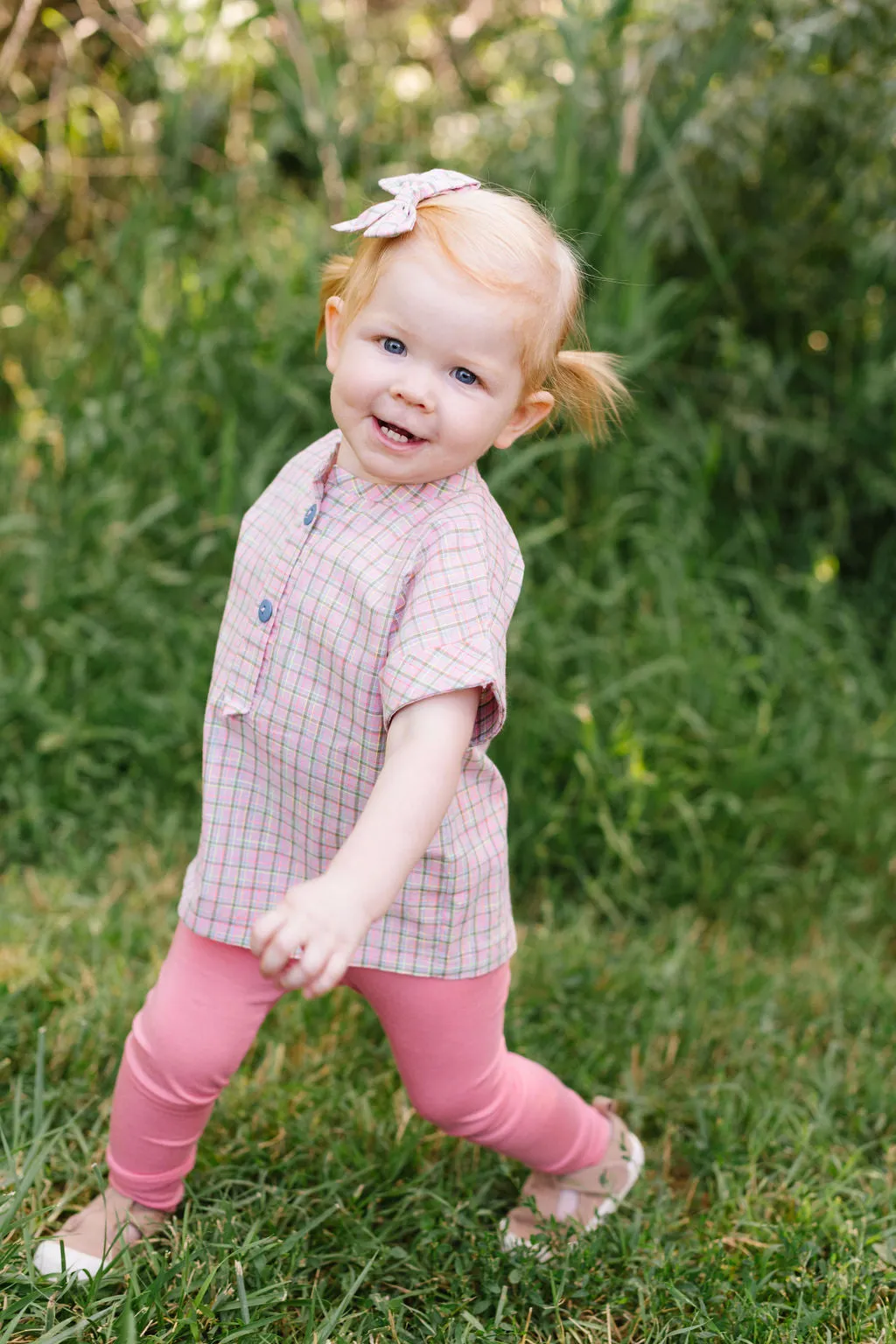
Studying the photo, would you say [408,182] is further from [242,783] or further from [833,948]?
[833,948]

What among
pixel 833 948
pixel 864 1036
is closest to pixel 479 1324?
pixel 864 1036

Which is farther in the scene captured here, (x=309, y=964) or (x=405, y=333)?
(x=405, y=333)

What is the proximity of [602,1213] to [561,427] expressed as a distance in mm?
1919

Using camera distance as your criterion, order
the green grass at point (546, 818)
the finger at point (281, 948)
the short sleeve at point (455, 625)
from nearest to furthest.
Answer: the finger at point (281, 948) → the short sleeve at point (455, 625) → the green grass at point (546, 818)

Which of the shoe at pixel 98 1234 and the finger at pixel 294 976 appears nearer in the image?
the finger at pixel 294 976

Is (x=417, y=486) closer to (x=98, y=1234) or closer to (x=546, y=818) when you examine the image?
(x=98, y=1234)

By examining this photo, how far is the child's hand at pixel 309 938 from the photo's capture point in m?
1.13

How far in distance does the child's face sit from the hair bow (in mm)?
28

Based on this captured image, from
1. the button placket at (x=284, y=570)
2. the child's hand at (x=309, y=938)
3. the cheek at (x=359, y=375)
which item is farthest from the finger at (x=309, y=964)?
the cheek at (x=359, y=375)

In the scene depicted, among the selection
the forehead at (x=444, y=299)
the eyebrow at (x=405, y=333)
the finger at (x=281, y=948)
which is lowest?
the finger at (x=281, y=948)

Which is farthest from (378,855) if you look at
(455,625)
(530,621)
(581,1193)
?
(530,621)

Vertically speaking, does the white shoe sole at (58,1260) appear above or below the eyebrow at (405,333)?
below

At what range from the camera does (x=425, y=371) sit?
4.57 feet

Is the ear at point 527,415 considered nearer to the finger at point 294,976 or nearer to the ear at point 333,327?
the ear at point 333,327
